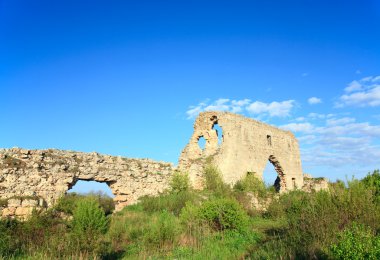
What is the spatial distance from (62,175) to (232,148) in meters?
9.61

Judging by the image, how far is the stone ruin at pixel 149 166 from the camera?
11034 millimetres

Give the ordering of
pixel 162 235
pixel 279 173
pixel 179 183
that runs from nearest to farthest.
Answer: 1. pixel 162 235
2. pixel 179 183
3. pixel 279 173

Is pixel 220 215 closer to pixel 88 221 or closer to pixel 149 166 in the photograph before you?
pixel 88 221

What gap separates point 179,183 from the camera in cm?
1501

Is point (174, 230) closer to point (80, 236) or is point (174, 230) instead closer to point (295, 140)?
point (80, 236)

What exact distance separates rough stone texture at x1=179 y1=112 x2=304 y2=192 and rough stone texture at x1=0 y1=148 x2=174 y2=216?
8.91 feet

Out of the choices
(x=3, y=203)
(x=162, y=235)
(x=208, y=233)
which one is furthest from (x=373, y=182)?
(x=3, y=203)

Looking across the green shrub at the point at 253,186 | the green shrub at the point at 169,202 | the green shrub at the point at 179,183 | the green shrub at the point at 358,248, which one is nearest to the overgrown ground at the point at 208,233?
the green shrub at the point at 358,248

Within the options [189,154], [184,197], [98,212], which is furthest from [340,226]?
[189,154]

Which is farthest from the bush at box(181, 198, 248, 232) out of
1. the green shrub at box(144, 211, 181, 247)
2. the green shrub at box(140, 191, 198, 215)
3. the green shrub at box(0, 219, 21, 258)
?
the green shrub at box(0, 219, 21, 258)

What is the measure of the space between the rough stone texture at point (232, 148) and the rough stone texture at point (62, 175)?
2.71 metres

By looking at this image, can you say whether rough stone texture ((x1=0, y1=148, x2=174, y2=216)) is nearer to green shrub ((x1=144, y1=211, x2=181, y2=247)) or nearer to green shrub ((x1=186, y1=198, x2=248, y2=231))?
green shrub ((x1=144, y1=211, x2=181, y2=247))

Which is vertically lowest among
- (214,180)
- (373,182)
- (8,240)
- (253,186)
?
(8,240)

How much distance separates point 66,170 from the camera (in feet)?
40.3
